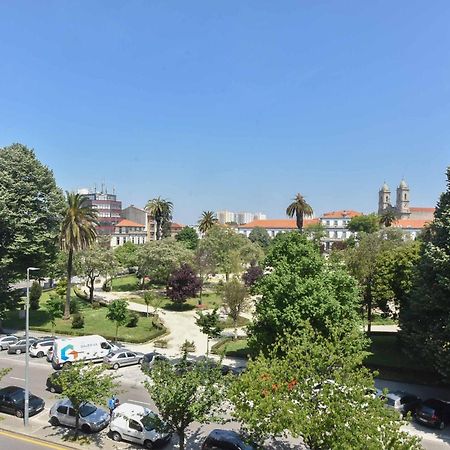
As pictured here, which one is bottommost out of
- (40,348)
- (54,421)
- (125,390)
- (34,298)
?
(125,390)

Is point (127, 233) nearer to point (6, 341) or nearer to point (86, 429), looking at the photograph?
point (6, 341)

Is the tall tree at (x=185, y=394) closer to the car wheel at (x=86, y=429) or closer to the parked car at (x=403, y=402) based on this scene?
the car wheel at (x=86, y=429)

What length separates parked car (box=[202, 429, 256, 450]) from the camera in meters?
17.8

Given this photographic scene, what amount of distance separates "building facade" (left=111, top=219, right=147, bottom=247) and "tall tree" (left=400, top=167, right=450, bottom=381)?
114709mm

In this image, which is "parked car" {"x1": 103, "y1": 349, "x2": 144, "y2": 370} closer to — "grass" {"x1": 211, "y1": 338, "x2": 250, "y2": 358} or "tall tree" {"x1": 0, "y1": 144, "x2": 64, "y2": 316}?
"grass" {"x1": 211, "y1": 338, "x2": 250, "y2": 358}

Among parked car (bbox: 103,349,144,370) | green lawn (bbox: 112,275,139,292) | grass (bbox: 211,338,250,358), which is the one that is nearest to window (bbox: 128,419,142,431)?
parked car (bbox: 103,349,144,370)

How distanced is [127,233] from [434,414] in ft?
399

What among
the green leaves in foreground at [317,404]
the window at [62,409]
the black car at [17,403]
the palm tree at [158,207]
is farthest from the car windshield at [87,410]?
the palm tree at [158,207]

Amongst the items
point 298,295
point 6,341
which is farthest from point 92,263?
point 298,295

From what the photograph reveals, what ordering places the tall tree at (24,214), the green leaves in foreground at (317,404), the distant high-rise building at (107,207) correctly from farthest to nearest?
1. the distant high-rise building at (107,207)
2. the tall tree at (24,214)
3. the green leaves in foreground at (317,404)

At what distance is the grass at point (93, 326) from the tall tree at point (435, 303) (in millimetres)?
25250

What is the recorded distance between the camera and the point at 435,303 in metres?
24.5

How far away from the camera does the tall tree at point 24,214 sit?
1612 inches

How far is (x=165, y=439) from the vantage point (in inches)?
784
